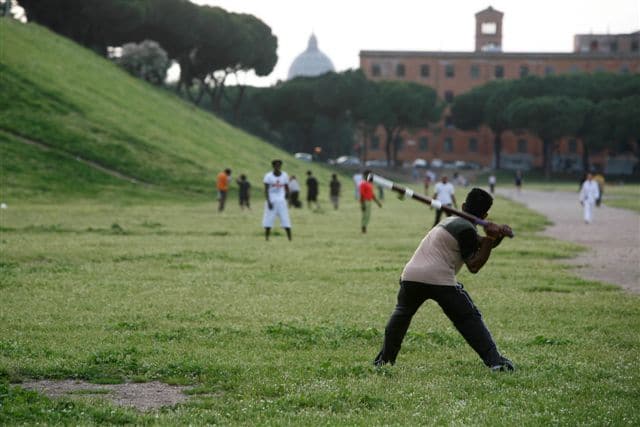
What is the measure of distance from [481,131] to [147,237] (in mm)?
113475

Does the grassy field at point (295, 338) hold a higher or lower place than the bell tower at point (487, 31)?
lower

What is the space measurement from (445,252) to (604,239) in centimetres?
1924

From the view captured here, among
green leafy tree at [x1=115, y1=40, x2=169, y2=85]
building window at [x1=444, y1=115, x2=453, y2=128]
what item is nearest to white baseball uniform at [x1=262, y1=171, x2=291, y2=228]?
green leafy tree at [x1=115, y1=40, x2=169, y2=85]

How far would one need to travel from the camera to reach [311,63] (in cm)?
17725

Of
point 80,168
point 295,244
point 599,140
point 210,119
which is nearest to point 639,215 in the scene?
point 295,244

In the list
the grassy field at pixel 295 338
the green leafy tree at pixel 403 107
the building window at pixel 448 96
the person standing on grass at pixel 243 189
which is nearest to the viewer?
the grassy field at pixel 295 338

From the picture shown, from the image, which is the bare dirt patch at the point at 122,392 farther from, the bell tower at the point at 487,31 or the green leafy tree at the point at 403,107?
the bell tower at the point at 487,31

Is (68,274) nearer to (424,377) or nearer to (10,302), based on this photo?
(10,302)

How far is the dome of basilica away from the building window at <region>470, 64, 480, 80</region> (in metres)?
42.8

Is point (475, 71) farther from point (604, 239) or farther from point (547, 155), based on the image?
point (604, 239)

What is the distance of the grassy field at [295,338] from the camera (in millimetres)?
7422

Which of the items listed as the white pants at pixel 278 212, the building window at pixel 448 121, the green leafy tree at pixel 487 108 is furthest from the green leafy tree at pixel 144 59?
the white pants at pixel 278 212

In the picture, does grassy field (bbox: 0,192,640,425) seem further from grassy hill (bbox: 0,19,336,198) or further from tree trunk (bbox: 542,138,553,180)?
tree trunk (bbox: 542,138,553,180)

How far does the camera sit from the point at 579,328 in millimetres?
11523
